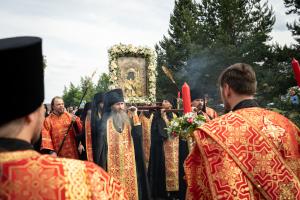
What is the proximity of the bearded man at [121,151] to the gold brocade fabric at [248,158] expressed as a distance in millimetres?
4179

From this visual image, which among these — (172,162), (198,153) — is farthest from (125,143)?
→ (198,153)

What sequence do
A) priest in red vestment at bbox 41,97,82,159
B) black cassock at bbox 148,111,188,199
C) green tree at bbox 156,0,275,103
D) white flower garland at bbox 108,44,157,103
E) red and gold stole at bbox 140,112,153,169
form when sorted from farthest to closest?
green tree at bbox 156,0,275,103
white flower garland at bbox 108,44,157,103
red and gold stole at bbox 140,112,153,169
black cassock at bbox 148,111,188,199
priest in red vestment at bbox 41,97,82,159

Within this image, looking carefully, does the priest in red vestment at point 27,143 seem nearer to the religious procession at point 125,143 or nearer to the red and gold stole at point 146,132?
the religious procession at point 125,143

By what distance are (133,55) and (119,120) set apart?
287 inches

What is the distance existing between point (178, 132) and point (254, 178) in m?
0.90

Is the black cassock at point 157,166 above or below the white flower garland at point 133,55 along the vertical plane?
below

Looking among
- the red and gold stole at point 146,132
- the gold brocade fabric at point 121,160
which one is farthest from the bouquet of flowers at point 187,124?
the red and gold stole at point 146,132

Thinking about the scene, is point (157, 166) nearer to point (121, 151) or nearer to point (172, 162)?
point (172, 162)

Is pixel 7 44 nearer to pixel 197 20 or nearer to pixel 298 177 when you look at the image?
pixel 298 177

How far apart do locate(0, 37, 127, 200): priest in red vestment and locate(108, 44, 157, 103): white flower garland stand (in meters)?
11.3

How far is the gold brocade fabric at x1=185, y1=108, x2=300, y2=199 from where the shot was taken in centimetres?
253

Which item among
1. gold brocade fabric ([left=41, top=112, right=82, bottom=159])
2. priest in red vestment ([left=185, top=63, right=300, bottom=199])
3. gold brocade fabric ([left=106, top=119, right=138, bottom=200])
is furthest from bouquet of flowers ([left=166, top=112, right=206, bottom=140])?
gold brocade fabric ([left=41, top=112, right=82, bottom=159])

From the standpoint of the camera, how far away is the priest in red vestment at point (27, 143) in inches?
57.8

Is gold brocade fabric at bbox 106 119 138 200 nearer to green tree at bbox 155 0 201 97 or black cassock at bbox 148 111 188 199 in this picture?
black cassock at bbox 148 111 188 199
